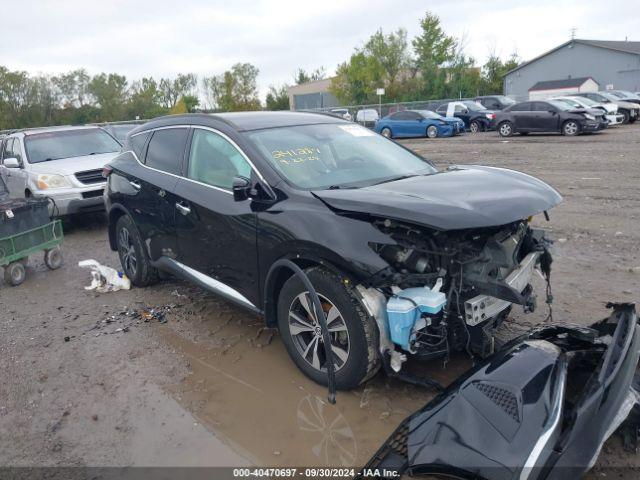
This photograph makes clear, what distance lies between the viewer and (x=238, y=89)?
59.2m

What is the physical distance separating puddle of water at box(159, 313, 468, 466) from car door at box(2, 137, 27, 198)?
6959 millimetres

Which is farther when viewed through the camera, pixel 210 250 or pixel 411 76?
pixel 411 76

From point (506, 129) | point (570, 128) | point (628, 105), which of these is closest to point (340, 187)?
point (570, 128)

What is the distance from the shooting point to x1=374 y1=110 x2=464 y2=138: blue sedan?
79.7 feet

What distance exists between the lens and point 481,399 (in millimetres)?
2406

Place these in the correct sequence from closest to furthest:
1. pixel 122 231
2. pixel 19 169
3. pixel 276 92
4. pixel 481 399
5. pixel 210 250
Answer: pixel 481 399, pixel 210 250, pixel 122 231, pixel 19 169, pixel 276 92

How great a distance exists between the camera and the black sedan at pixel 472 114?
26062 millimetres

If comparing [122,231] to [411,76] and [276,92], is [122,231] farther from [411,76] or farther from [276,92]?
[276,92]

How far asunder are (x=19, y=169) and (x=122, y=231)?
494cm

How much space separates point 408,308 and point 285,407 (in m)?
1.15

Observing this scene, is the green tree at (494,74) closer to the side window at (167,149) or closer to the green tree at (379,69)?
the green tree at (379,69)

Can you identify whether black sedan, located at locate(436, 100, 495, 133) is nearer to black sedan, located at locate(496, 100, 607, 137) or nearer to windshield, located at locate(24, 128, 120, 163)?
black sedan, located at locate(496, 100, 607, 137)

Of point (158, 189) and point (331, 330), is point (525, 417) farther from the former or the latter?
point (158, 189)

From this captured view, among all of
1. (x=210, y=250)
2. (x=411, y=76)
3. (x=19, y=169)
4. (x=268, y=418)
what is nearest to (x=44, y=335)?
(x=210, y=250)
